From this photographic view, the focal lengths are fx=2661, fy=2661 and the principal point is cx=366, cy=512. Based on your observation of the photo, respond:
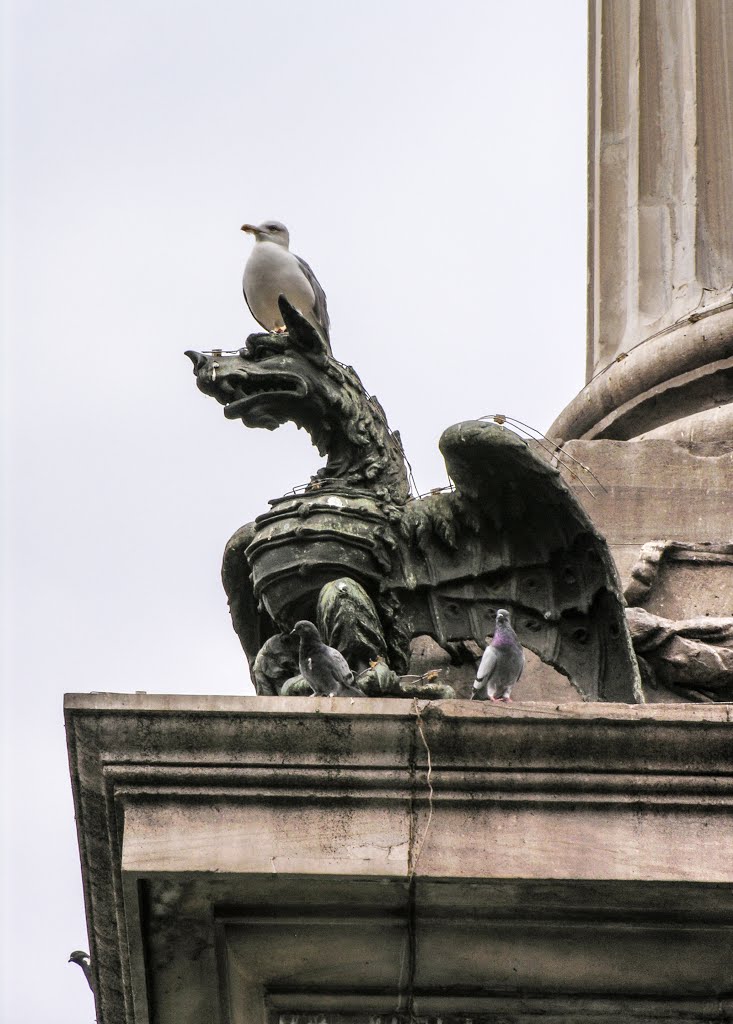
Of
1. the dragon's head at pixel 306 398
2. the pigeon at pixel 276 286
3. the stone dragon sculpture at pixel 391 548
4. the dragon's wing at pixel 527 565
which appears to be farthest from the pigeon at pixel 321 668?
Answer: the pigeon at pixel 276 286

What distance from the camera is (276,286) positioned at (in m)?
13.9

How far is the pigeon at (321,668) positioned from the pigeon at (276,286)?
→ 8.59ft

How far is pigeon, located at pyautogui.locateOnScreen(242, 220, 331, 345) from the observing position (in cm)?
1387

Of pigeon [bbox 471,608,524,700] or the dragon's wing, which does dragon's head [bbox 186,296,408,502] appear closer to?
the dragon's wing

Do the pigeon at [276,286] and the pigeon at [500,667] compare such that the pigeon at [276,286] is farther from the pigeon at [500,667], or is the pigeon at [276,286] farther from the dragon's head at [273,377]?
the pigeon at [500,667]

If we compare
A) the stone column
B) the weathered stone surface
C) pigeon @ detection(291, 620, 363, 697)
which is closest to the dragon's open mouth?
pigeon @ detection(291, 620, 363, 697)

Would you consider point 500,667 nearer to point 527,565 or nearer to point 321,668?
point 321,668

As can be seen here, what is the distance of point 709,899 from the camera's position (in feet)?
35.2

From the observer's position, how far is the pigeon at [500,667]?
451 inches

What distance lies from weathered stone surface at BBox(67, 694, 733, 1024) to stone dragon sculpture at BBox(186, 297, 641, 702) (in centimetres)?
→ 110

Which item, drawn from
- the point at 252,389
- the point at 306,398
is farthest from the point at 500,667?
the point at 252,389

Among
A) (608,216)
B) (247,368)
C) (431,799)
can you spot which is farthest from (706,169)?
(431,799)

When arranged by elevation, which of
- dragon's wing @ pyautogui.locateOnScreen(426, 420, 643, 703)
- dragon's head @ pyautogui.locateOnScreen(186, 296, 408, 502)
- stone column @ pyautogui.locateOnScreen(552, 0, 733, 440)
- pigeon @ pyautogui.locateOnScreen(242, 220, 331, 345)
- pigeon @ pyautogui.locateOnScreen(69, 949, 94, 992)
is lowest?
pigeon @ pyautogui.locateOnScreen(69, 949, 94, 992)

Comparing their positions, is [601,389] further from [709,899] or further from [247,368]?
[709,899]
